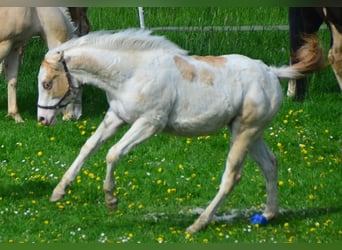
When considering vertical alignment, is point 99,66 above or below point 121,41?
below

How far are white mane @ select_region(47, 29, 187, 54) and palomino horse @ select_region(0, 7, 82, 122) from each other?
4.45 metres

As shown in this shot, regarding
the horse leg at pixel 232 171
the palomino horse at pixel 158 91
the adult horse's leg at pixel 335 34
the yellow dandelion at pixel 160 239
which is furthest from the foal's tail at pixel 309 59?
the adult horse's leg at pixel 335 34

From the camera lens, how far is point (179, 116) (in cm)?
973

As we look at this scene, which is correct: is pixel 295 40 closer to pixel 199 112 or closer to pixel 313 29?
pixel 313 29

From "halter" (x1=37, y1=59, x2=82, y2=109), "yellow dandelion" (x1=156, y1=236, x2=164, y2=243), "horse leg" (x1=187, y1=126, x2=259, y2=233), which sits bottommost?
"yellow dandelion" (x1=156, y1=236, x2=164, y2=243)

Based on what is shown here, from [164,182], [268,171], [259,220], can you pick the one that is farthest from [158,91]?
[164,182]

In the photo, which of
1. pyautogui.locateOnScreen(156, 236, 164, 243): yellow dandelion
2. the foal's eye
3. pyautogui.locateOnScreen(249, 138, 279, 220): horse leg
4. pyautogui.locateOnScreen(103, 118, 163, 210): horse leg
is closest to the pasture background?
pyautogui.locateOnScreen(156, 236, 164, 243): yellow dandelion

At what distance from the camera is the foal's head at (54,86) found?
9.83 m

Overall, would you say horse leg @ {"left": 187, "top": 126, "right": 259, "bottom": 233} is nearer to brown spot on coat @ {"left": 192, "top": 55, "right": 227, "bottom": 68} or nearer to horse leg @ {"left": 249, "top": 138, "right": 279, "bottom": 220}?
horse leg @ {"left": 249, "top": 138, "right": 279, "bottom": 220}

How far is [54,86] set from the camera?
391 inches

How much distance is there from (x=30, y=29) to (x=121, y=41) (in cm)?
479

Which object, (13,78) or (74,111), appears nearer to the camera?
(74,111)

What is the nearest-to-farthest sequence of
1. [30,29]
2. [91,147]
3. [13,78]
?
[91,147] → [30,29] → [13,78]

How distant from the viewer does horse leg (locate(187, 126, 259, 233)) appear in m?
9.81
